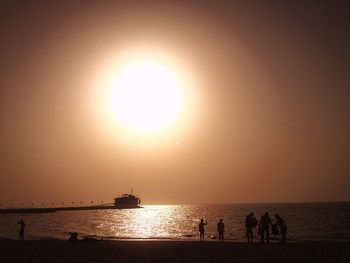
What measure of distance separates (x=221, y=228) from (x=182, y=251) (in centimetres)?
1144

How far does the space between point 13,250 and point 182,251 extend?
37.6ft

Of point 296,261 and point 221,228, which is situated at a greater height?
point 221,228

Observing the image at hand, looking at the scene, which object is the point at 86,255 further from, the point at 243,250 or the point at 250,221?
the point at 250,221

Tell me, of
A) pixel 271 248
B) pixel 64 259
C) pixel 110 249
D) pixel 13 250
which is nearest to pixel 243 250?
pixel 271 248

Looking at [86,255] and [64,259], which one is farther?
[86,255]

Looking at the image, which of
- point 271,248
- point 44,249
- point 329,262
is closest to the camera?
point 329,262

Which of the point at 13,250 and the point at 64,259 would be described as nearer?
the point at 64,259

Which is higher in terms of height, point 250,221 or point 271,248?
point 250,221

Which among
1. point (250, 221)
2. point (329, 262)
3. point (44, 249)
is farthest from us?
point (250, 221)

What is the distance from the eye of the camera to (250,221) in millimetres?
32469

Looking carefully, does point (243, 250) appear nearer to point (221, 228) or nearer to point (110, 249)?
point (110, 249)

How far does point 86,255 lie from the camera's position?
24.7 metres

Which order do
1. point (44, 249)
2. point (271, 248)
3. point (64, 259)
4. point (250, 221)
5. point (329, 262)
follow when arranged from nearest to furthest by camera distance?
point (329, 262), point (64, 259), point (271, 248), point (44, 249), point (250, 221)

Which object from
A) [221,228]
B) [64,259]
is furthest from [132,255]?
[221,228]
